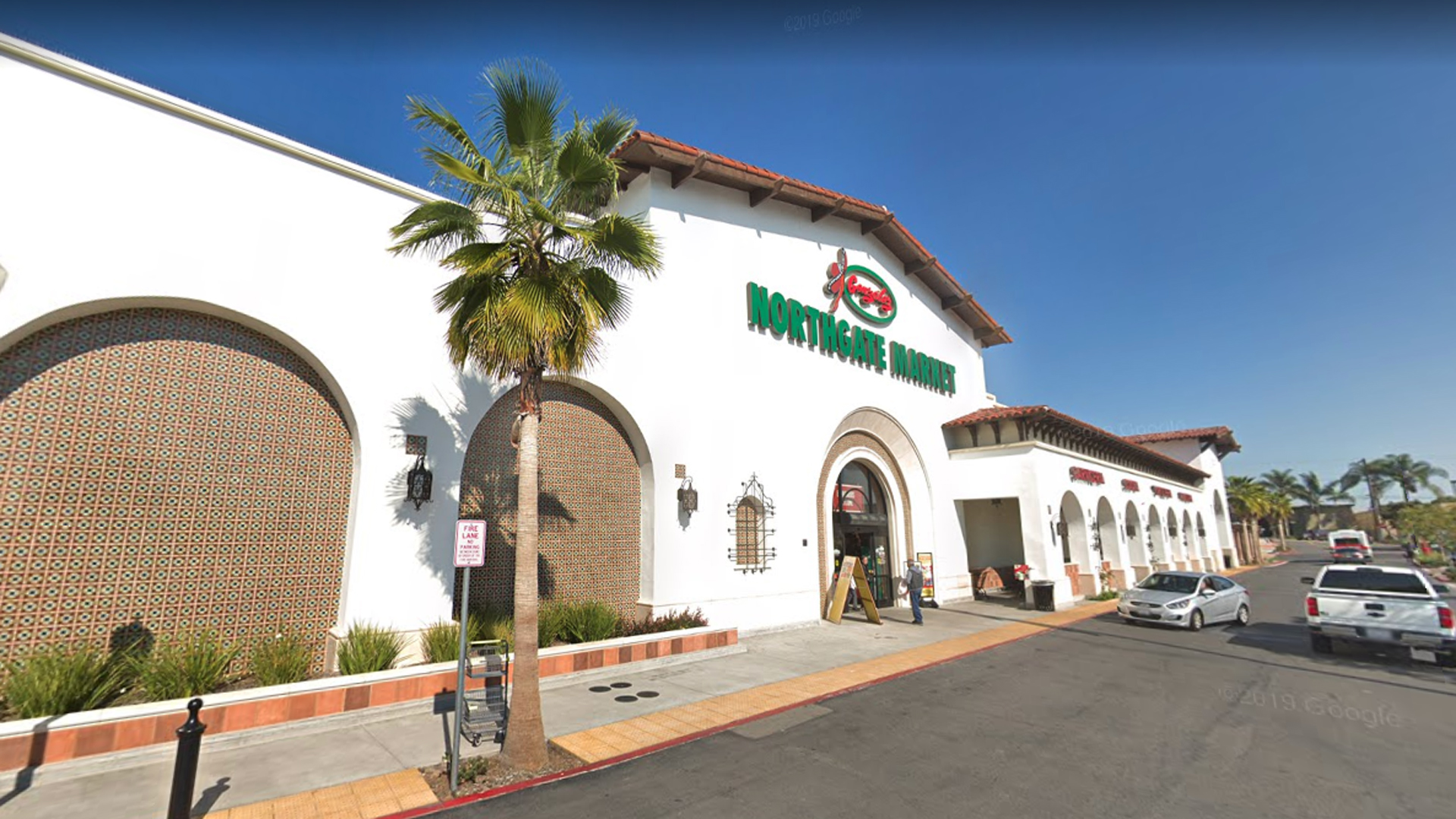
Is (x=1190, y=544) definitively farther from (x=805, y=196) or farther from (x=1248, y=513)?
(x=805, y=196)

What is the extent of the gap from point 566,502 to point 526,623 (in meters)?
5.61

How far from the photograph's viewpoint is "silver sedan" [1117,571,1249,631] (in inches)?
650

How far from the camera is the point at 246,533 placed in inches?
349

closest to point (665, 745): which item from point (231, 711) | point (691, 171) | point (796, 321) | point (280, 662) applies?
point (231, 711)

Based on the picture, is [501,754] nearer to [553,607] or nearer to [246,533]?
[553,607]

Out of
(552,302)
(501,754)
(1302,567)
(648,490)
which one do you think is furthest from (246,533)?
(1302,567)

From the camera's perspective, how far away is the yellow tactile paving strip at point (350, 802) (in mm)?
5477

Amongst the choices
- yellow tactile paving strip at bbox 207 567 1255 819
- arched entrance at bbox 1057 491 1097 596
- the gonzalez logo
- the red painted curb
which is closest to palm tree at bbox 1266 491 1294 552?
arched entrance at bbox 1057 491 1097 596

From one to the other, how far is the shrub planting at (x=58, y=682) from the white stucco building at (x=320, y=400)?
53 cm

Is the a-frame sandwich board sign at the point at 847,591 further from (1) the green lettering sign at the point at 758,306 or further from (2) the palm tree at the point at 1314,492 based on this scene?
(2) the palm tree at the point at 1314,492

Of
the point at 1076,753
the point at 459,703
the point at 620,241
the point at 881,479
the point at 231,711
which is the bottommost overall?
the point at 1076,753

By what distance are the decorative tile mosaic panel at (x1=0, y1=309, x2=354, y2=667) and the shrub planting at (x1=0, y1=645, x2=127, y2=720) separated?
1.43ft

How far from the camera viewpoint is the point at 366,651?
339 inches

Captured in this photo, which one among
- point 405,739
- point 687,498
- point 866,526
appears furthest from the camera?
point 866,526
